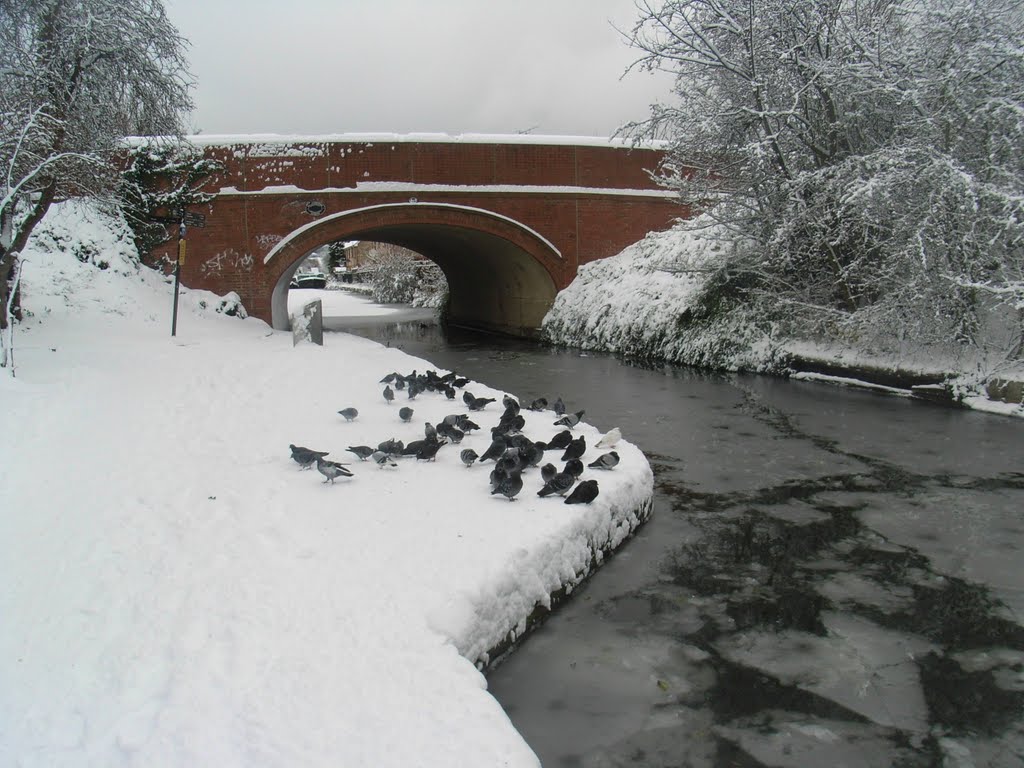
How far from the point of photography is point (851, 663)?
14.3ft

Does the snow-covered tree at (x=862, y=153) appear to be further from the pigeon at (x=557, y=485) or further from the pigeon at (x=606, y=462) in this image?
the pigeon at (x=557, y=485)

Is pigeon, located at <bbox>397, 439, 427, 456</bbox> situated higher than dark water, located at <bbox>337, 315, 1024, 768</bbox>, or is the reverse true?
pigeon, located at <bbox>397, 439, 427, 456</bbox>

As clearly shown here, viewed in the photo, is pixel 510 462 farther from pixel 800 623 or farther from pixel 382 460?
pixel 800 623

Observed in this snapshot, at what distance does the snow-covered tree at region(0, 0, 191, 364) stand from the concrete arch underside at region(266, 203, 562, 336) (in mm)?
7811

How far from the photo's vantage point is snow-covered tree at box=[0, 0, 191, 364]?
973 cm

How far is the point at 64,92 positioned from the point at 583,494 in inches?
385

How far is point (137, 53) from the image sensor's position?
11789 millimetres

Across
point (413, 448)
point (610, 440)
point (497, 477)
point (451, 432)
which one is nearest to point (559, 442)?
point (610, 440)

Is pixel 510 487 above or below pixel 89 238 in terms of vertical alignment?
below

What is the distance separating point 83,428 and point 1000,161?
40.8 ft

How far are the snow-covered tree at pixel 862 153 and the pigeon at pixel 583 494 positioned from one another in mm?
7320

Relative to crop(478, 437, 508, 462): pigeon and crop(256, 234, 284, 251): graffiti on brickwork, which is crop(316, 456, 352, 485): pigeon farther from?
crop(256, 234, 284, 251): graffiti on brickwork

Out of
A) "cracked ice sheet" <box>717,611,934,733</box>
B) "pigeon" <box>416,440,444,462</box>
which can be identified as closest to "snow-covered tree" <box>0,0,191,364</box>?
"pigeon" <box>416,440,444,462</box>

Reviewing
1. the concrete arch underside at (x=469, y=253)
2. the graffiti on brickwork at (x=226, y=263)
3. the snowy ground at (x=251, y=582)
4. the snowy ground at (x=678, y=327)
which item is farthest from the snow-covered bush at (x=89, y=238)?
the snowy ground at (x=678, y=327)
